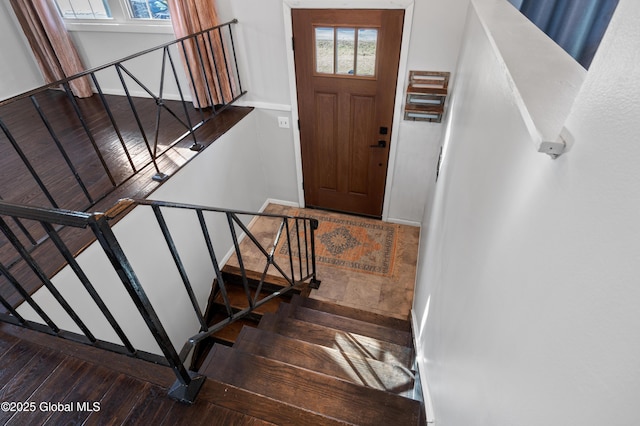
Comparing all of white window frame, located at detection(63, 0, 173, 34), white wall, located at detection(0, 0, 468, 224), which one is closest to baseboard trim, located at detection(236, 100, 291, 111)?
white wall, located at detection(0, 0, 468, 224)

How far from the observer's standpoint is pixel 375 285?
3.31 metres

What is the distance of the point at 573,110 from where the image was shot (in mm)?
557

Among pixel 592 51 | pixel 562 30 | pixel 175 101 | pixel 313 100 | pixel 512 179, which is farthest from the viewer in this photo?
pixel 175 101

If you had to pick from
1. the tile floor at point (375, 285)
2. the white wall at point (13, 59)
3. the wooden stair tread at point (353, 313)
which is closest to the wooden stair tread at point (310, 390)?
the wooden stair tread at point (353, 313)

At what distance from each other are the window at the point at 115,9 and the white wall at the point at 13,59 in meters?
0.64

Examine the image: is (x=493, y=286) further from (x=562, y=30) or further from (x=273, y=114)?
(x=273, y=114)

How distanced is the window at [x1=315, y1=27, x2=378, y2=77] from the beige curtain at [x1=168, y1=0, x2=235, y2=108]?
0.95 metres

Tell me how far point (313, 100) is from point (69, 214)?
282 cm

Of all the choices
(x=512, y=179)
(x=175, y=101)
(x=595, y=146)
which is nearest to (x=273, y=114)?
(x=175, y=101)

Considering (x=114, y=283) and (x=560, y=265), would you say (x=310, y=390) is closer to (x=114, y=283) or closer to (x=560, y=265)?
(x=114, y=283)

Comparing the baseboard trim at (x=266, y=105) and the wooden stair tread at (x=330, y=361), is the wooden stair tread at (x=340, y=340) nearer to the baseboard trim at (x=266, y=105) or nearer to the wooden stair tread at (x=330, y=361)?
the wooden stair tread at (x=330, y=361)

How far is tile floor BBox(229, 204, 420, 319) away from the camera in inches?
123

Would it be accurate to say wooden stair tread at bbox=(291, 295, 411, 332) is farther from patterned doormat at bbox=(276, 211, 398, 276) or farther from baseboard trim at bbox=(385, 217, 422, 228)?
baseboard trim at bbox=(385, 217, 422, 228)

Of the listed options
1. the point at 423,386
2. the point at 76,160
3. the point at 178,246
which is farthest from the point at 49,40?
the point at 423,386
